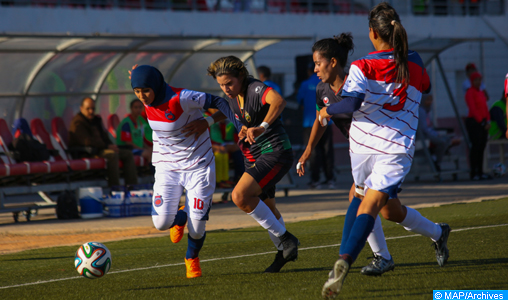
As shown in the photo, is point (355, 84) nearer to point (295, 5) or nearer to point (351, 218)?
point (351, 218)

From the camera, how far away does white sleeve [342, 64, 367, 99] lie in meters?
4.11

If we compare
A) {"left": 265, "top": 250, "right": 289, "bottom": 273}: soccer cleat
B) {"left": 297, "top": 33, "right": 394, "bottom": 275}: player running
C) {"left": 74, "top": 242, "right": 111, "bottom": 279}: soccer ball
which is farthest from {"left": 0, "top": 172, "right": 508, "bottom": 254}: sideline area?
{"left": 297, "top": 33, "right": 394, "bottom": 275}: player running

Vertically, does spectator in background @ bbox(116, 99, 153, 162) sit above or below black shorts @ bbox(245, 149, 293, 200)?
below

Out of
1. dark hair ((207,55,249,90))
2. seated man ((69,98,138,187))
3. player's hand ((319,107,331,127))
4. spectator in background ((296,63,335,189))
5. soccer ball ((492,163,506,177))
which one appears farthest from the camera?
soccer ball ((492,163,506,177))

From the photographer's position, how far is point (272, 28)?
2548cm

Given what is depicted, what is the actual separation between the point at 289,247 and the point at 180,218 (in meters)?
0.95

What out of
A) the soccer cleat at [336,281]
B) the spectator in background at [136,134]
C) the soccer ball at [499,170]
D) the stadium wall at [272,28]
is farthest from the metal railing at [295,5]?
the soccer cleat at [336,281]

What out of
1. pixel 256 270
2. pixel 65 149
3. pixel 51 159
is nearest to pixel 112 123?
pixel 65 149

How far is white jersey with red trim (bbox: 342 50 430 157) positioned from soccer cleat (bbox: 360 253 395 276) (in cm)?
95

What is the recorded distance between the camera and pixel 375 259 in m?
4.91

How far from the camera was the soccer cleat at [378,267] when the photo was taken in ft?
15.8

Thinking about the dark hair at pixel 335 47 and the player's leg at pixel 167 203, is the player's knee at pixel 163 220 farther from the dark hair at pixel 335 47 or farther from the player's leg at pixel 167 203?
the dark hair at pixel 335 47

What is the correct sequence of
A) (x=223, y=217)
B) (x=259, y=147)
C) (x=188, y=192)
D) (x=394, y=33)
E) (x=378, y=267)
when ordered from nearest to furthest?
(x=394, y=33) → (x=378, y=267) → (x=259, y=147) → (x=188, y=192) → (x=223, y=217)

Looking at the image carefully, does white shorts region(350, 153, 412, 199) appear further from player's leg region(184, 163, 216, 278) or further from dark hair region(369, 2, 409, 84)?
player's leg region(184, 163, 216, 278)
